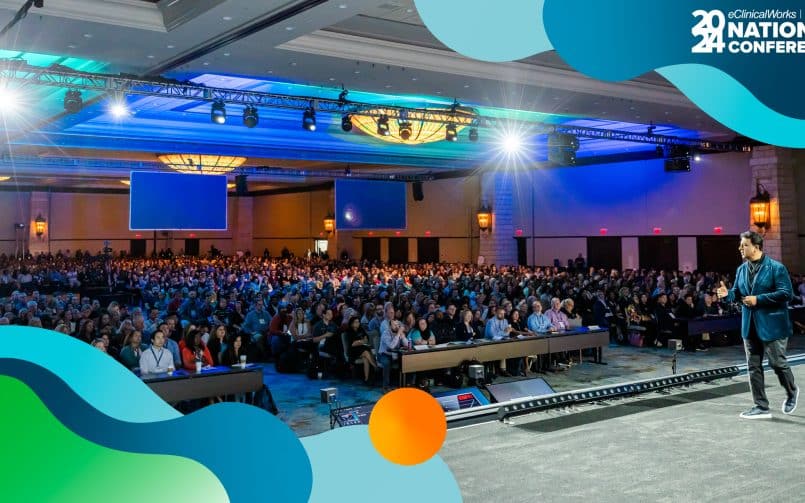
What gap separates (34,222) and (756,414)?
37.6 m

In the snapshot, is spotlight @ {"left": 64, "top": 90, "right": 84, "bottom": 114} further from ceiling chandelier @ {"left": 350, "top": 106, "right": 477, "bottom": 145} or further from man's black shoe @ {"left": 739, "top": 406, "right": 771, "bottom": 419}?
man's black shoe @ {"left": 739, "top": 406, "right": 771, "bottom": 419}

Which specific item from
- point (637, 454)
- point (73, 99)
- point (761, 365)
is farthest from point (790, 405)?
point (73, 99)

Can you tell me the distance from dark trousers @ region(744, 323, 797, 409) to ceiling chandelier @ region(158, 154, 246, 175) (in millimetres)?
19048

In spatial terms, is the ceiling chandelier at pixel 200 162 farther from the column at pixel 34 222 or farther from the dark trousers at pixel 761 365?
the dark trousers at pixel 761 365

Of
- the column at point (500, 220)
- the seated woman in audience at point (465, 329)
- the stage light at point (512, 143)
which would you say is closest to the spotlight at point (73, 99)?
the seated woman in audience at point (465, 329)

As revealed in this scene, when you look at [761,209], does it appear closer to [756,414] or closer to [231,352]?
[756,414]

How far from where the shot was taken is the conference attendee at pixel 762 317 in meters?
5.79

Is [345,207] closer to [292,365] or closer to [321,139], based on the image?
[321,139]

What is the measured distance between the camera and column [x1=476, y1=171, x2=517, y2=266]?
1133 inches

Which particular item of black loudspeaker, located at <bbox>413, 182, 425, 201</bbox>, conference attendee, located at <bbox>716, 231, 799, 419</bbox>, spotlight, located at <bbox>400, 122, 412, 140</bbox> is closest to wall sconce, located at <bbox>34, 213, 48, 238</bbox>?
black loudspeaker, located at <bbox>413, 182, 425, 201</bbox>

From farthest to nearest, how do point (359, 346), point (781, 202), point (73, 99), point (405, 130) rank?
point (781, 202)
point (405, 130)
point (73, 99)
point (359, 346)

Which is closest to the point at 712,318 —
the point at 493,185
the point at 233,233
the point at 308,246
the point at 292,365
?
the point at 292,365

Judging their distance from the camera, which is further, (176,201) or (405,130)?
(176,201)

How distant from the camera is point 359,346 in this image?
1149 cm
